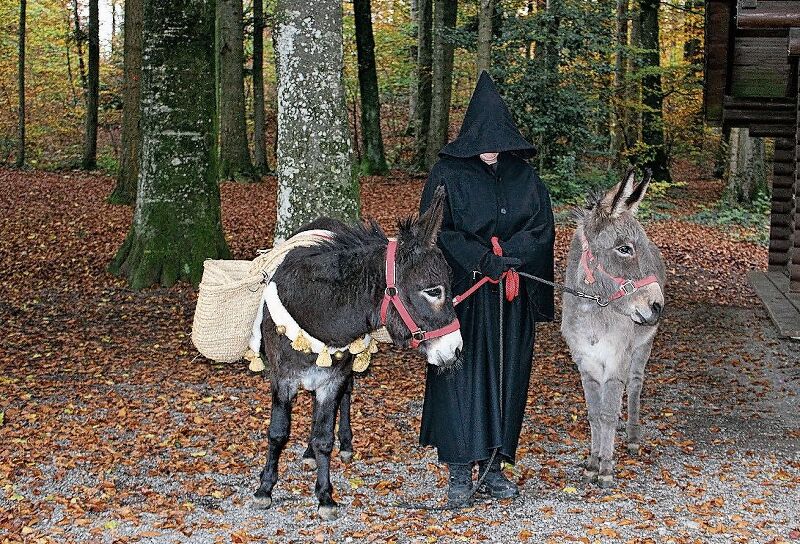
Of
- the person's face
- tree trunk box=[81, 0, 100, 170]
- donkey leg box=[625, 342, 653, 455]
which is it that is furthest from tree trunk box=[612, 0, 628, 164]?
the person's face

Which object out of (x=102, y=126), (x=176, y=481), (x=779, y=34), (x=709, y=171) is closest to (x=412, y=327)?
(x=176, y=481)

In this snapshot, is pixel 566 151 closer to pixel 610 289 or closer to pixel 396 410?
pixel 396 410

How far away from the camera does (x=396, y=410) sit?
8039 mm

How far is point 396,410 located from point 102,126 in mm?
31944

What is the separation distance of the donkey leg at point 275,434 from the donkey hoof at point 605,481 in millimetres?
2183

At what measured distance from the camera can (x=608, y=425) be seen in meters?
6.09

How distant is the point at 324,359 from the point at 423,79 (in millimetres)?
23383

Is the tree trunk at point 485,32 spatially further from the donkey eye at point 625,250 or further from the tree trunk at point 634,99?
the donkey eye at point 625,250

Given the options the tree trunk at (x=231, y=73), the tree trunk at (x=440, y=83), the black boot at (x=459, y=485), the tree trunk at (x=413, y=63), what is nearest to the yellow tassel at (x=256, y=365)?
the black boot at (x=459, y=485)

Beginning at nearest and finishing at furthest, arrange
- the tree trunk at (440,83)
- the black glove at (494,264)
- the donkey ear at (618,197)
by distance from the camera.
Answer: the black glove at (494,264) < the donkey ear at (618,197) < the tree trunk at (440,83)

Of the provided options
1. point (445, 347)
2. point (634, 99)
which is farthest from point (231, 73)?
point (445, 347)

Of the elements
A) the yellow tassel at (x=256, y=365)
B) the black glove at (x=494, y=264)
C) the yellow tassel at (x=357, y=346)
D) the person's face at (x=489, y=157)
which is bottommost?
the yellow tassel at (x=256, y=365)

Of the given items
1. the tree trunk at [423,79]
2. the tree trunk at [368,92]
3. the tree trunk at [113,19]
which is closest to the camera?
the tree trunk at [368,92]

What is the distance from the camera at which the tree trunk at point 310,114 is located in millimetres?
8578
